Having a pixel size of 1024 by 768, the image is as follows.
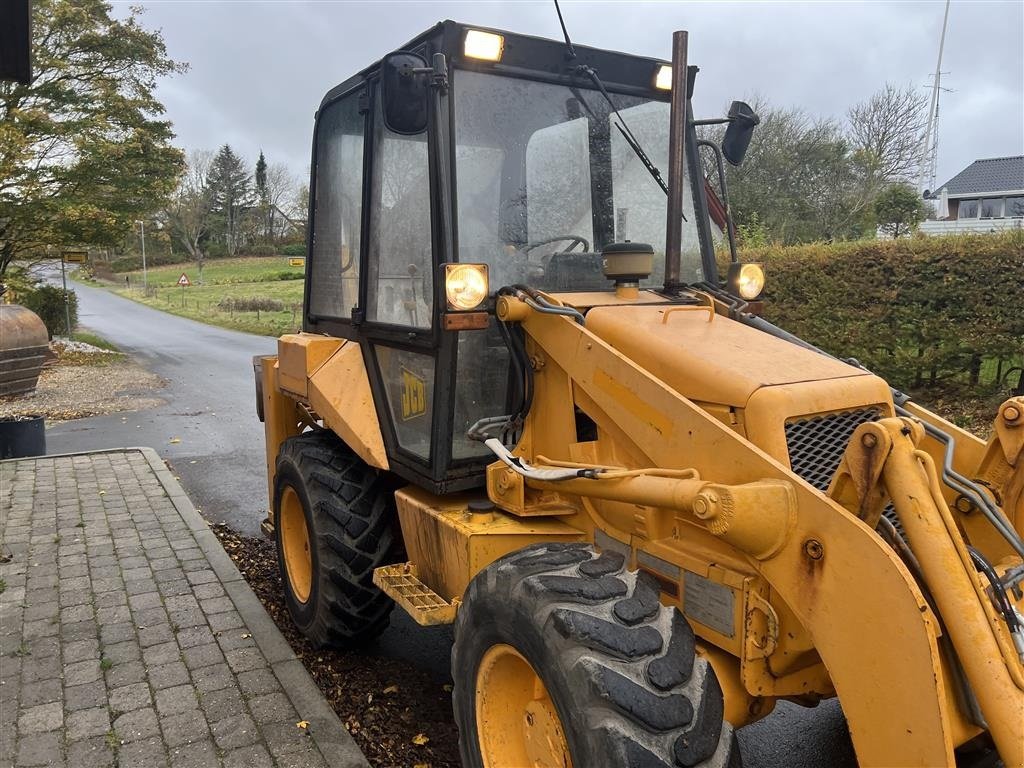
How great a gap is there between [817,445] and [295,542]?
121 inches

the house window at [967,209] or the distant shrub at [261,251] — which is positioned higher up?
the distant shrub at [261,251]

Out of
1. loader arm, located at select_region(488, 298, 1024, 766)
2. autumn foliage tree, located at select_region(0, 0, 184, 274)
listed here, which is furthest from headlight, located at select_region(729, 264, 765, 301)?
autumn foliage tree, located at select_region(0, 0, 184, 274)

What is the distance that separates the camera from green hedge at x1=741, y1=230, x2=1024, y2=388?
8508 mm

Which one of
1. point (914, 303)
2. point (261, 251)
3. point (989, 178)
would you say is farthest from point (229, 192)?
point (914, 303)

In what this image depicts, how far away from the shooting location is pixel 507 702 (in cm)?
260

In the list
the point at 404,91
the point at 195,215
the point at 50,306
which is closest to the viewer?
the point at 404,91

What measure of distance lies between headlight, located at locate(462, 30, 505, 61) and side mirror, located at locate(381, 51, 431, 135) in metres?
0.22

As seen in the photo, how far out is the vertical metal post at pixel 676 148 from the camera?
2.70 m

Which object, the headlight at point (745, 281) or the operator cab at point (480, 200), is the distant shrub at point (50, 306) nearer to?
the operator cab at point (480, 200)

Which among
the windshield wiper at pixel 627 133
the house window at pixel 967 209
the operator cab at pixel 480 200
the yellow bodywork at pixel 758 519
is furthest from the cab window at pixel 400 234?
the house window at pixel 967 209

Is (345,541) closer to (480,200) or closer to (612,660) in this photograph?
(480,200)

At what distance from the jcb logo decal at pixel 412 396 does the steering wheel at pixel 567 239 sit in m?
0.72

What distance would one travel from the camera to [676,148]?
9.14ft

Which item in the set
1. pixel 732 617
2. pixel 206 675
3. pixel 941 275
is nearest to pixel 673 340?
pixel 732 617
